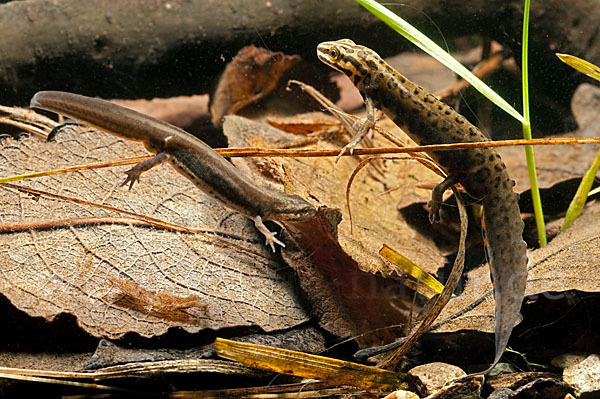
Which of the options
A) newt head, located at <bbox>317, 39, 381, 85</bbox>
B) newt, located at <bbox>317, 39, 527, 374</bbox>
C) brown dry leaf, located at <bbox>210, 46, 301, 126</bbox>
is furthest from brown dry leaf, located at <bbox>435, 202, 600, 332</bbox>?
brown dry leaf, located at <bbox>210, 46, 301, 126</bbox>

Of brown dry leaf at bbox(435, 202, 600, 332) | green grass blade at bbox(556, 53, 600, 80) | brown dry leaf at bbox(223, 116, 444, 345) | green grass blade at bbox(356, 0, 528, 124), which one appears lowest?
brown dry leaf at bbox(435, 202, 600, 332)

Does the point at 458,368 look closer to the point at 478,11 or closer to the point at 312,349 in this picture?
the point at 312,349

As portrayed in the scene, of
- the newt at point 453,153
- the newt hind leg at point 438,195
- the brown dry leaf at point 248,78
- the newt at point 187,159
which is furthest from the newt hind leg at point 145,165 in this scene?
the newt hind leg at point 438,195

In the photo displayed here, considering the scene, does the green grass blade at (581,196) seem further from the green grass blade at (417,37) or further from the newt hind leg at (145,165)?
the newt hind leg at (145,165)

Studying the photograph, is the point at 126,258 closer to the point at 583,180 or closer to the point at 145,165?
the point at 145,165

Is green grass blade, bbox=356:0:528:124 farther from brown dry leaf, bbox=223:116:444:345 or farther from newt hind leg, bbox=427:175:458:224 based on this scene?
brown dry leaf, bbox=223:116:444:345

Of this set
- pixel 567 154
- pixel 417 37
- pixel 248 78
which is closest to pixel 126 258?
pixel 417 37
